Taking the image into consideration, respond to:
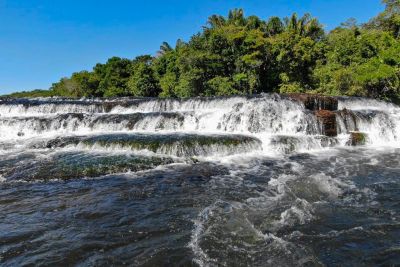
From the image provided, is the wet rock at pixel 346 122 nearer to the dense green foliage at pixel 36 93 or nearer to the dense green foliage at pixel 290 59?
the dense green foliage at pixel 290 59

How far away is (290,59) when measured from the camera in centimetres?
3438

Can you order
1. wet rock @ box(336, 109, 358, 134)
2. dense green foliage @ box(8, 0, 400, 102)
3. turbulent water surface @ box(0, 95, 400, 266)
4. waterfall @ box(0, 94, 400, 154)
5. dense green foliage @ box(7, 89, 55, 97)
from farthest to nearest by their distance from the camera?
dense green foliage @ box(7, 89, 55, 97) < dense green foliage @ box(8, 0, 400, 102) < wet rock @ box(336, 109, 358, 134) < waterfall @ box(0, 94, 400, 154) < turbulent water surface @ box(0, 95, 400, 266)

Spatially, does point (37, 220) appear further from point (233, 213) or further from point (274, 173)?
point (274, 173)

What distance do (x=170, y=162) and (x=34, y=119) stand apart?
11.6 m

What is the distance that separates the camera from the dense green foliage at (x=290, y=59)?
94.3 ft

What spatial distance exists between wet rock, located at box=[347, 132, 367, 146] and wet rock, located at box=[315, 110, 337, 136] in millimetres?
923

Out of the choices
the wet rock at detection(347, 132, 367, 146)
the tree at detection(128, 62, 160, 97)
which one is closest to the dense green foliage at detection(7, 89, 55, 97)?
the tree at detection(128, 62, 160, 97)

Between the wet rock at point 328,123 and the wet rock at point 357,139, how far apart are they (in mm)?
923

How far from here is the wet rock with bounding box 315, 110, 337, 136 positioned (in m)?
17.1

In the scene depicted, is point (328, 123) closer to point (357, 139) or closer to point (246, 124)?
point (357, 139)

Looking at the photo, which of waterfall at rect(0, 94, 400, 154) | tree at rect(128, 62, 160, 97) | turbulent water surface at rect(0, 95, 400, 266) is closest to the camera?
turbulent water surface at rect(0, 95, 400, 266)

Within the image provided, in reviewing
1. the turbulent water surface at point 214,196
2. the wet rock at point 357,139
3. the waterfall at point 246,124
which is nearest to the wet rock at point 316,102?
the waterfall at point 246,124

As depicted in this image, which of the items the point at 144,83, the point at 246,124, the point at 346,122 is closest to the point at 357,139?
the point at 346,122

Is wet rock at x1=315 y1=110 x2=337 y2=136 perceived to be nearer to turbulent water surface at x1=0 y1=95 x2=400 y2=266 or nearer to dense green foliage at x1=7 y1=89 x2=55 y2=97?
turbulent water surface at x1=0 y1=95 x2=400 y2=266
